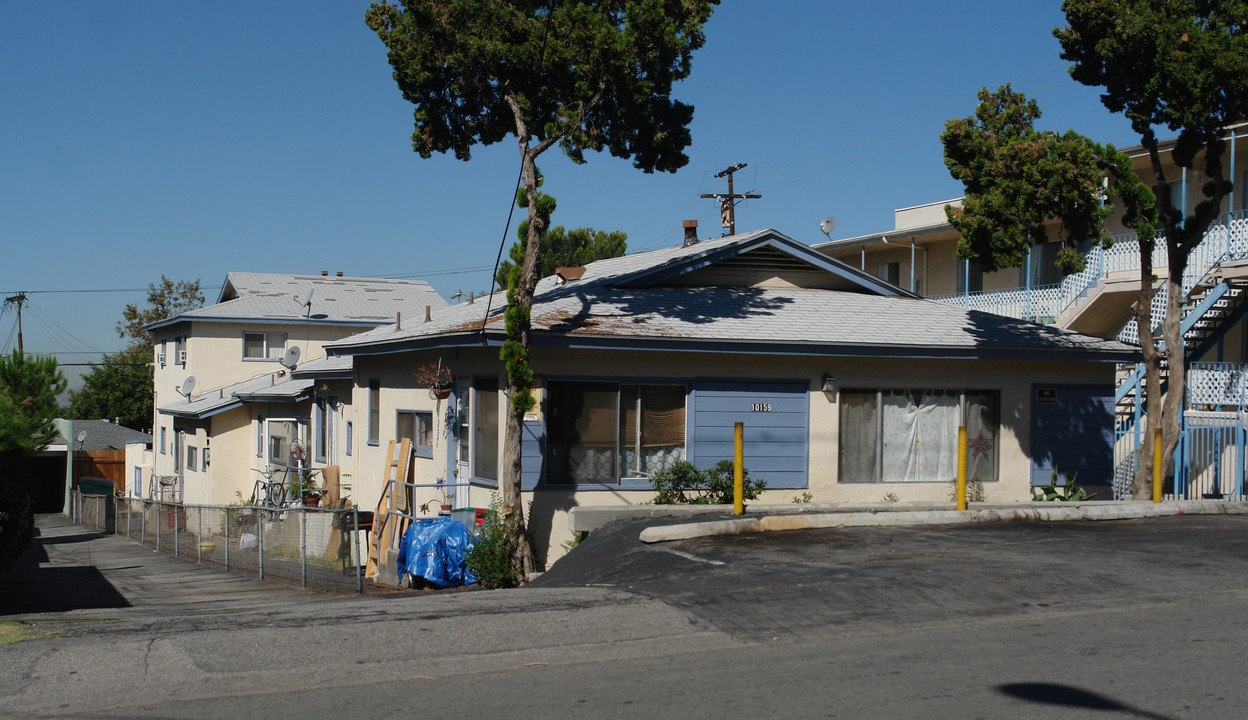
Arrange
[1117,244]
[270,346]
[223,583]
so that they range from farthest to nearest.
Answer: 1. [270,346]
2. [1117,244]
3. [223,583]

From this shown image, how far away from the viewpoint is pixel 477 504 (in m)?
15.0

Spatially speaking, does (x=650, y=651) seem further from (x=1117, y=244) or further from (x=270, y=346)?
(x=270, y=346)

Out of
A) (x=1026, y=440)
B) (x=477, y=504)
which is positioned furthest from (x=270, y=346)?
(x=1026, y=440)

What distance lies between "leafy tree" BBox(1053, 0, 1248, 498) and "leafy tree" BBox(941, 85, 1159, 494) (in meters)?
0.64

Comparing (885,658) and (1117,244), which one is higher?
(1117,244)

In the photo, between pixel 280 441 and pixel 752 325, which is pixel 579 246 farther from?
pixel 752 325

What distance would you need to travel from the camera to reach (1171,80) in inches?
575

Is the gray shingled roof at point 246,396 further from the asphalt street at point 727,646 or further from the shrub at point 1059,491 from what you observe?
the asphalt street at point 727,646

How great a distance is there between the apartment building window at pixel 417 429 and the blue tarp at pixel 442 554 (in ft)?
9.87

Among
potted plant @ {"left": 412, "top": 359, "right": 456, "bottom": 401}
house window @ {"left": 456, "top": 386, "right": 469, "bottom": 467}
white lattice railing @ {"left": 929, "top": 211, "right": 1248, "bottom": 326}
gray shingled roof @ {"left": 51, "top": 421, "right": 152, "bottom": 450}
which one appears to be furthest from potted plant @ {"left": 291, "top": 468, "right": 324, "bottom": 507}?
gray shingled roof @ {"left": 51, "top": 421, "right": 152, "bottom": 450}

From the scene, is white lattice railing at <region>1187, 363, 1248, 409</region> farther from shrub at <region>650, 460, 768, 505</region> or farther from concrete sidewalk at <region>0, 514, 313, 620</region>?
concrete sidewalk at <region>0, 514, 313, 620</region>

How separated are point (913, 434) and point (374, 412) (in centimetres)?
970

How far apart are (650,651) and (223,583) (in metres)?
11.5

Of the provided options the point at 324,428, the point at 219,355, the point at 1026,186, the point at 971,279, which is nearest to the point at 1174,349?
the point at 1026,186
